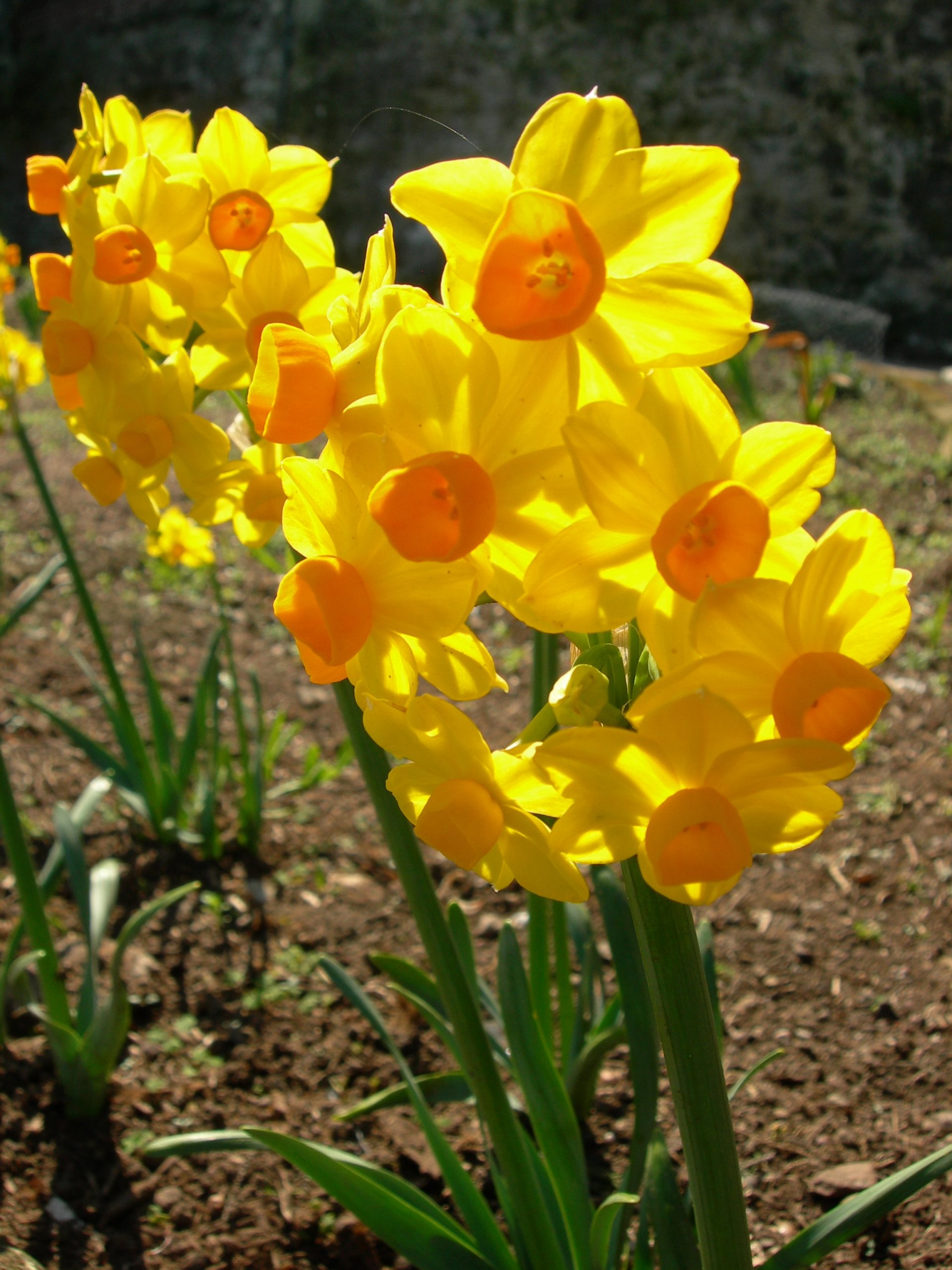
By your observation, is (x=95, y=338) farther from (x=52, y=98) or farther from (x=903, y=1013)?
(x=52, y=98)

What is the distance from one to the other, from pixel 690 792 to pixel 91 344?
654mm

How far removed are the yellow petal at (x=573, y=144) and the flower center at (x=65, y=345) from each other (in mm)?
478

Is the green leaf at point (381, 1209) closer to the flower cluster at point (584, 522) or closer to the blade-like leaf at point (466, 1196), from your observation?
the blade-like leaf at point (466, 1196)

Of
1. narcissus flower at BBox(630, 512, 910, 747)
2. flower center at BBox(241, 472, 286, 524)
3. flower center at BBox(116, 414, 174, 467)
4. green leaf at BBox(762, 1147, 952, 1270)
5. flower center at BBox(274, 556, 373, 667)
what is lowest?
green leaf at BBox(762, 1147, 952, 1270)

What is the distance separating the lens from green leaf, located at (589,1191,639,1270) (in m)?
0.86

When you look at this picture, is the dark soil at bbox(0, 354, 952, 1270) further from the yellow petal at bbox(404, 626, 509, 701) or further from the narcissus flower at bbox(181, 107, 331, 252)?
the narcissus flower at bbox(181, 107, 331, 252)

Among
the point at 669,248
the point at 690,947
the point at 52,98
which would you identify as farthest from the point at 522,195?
the point at 52,98

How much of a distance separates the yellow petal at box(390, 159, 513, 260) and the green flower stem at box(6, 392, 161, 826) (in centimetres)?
137

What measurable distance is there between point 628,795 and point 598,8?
8.49 m

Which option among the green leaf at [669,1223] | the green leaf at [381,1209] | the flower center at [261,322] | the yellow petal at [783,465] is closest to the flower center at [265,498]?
the flower center at [261,322]

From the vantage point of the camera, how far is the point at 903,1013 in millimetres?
1636

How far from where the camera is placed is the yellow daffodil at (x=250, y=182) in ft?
2.64

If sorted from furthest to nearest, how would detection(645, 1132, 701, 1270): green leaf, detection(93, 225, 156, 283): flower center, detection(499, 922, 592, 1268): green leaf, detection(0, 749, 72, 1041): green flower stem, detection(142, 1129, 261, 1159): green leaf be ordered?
detection(0, 749, 72, 1041): green flower stem, detection(142, 1129, 261, 1159): green leaf, detection(499, 922, 592, 1268): green leaf, detection(645, 1132, 701, 1270): green leaf, detection(93, 225, 156, 283): flower center

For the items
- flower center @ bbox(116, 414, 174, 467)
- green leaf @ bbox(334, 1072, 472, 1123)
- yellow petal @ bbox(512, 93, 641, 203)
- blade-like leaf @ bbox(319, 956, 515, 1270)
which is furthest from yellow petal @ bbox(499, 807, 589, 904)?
green leaf @ bbox(334, 1072, 472, 1123)
